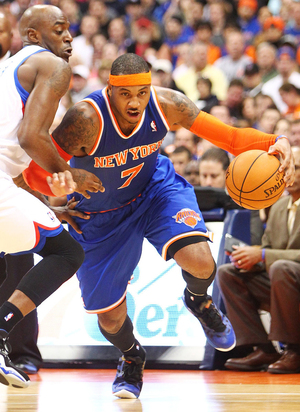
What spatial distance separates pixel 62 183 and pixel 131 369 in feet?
5.65

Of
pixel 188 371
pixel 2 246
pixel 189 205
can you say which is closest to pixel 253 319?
pixel 188 371

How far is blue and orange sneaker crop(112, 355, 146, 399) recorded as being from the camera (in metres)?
3.89

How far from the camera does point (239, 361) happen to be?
203 inches

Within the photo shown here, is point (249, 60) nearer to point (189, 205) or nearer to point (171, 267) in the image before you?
point (171, 267)

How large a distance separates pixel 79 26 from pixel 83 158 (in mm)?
9319

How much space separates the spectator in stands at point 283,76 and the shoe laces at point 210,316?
5.43 metres

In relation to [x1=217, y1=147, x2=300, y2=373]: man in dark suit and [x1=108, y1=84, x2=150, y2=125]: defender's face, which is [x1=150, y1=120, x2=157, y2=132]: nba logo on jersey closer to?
[x1=108, y1=84, x2=150, y2=125]: defender's face

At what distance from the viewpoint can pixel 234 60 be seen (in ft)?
32.3

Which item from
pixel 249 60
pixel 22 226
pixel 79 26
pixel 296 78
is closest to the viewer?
pixel 22 226

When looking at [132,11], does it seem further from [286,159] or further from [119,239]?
[286,159]

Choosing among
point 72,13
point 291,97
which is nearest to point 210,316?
point 291,97

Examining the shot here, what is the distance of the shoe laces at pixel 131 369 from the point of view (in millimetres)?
4078

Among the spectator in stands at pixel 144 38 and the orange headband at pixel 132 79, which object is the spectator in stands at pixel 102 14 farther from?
the orange headband at pixel 132 79

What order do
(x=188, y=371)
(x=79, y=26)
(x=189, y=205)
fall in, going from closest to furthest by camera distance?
(x=189, y=205) → (x=188, y=371) → (x=79, y=26)
